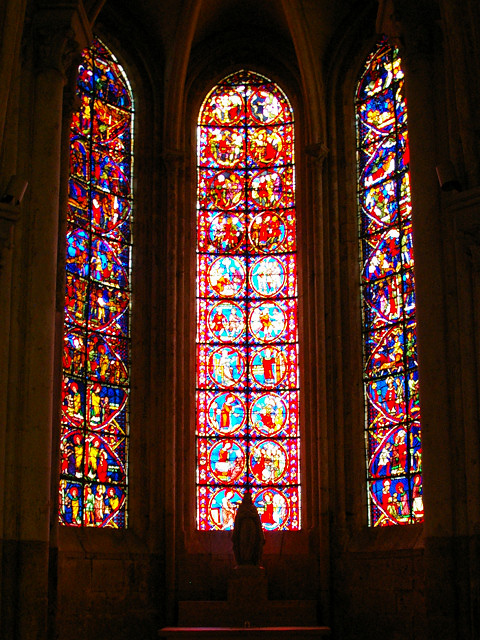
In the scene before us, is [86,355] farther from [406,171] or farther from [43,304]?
[406,171]

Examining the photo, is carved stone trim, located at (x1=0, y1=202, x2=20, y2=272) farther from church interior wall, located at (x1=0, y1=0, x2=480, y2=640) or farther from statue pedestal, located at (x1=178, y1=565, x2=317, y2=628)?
statue pedestal, located at (x1=178, y1=565, x2=317, y2=628)

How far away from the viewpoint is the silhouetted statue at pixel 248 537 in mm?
12586

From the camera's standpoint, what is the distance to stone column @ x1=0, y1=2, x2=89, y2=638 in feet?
33.1

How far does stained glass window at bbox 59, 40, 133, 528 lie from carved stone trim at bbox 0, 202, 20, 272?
3415 mm

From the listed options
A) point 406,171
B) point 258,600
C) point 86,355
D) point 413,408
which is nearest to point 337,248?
point 406,171

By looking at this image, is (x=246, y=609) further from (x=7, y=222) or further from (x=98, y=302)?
(x=7, y=222)

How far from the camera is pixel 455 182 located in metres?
10.1

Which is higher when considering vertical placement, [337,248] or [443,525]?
[337,248]

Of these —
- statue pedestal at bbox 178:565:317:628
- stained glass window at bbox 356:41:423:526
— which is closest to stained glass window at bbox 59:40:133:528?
statue pedestal at bbox 178:565:317:628

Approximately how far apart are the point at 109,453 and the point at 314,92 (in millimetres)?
5398

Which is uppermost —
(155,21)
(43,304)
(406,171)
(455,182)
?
(155,21)

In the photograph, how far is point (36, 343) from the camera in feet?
35.1

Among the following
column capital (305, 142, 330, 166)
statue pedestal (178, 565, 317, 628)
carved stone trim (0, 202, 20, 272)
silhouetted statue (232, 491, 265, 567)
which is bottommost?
statue pedestal (178, 565, 317, 628)

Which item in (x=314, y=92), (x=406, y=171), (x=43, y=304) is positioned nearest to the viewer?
(x=43, y=304)
